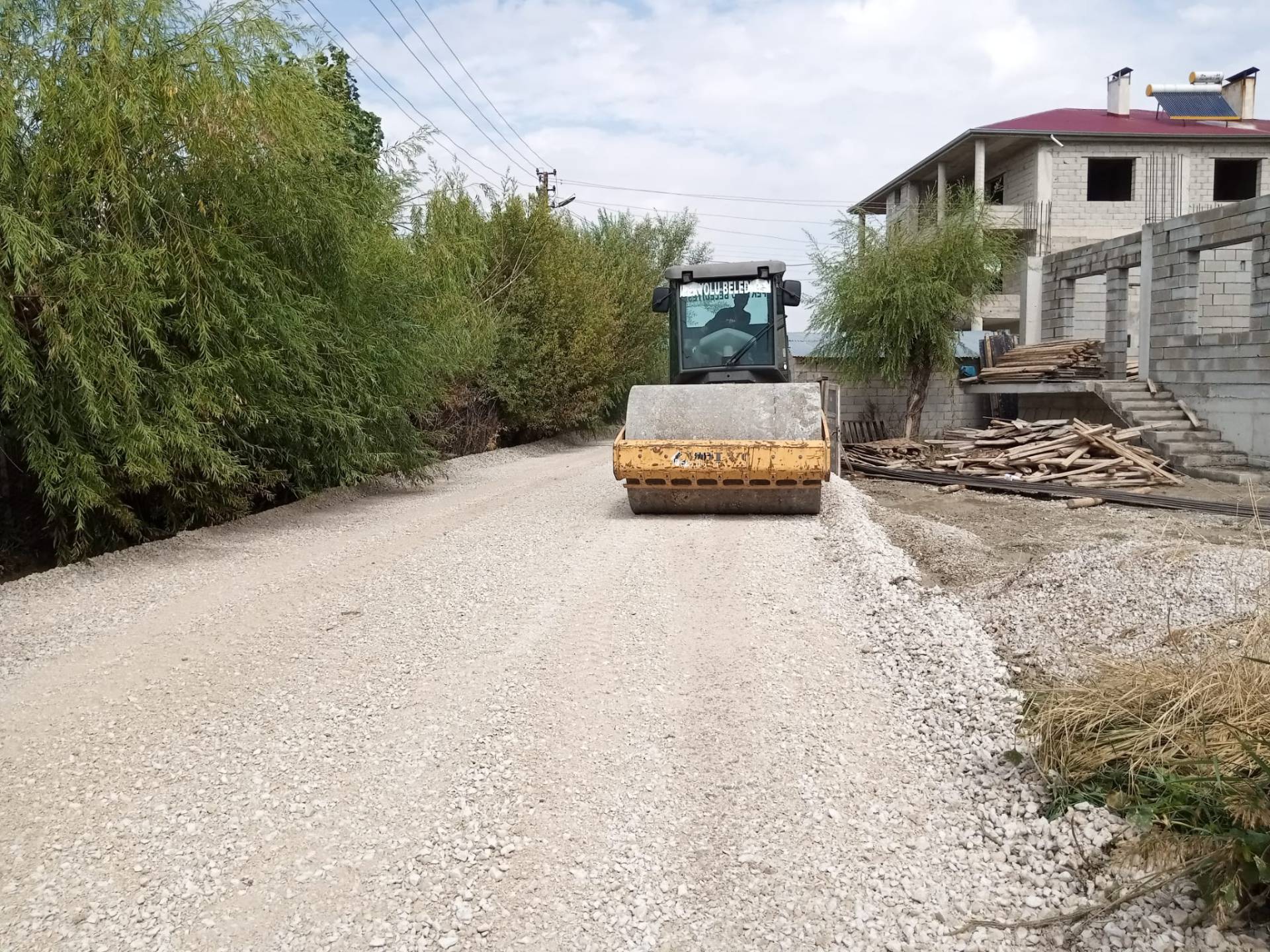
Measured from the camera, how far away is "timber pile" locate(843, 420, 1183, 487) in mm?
15156

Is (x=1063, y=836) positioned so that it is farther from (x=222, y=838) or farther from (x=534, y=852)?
(x=222, y=838)

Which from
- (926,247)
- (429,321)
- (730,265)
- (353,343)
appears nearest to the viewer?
(353,343)

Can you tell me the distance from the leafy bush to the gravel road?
0.52 ft

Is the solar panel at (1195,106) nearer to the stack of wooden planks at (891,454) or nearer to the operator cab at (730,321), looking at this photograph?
the stack of wooden planks at (891,454)

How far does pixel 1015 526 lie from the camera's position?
430 inches

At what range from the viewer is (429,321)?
12.9 metres

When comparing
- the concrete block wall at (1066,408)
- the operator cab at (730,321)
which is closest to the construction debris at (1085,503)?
the operator cab at (730,321)

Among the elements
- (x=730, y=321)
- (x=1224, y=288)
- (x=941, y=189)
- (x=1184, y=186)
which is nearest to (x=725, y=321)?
(x=730, y=321)

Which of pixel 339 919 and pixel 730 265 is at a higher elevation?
pixel 730 265

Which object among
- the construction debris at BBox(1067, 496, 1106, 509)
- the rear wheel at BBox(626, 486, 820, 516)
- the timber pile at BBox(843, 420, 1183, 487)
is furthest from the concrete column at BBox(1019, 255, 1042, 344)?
the rear wheel at BBox(626, 486, 820, 516)

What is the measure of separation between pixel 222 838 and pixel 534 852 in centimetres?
110

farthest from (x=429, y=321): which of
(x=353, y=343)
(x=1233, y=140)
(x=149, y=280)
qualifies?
(x=1233, y=140)

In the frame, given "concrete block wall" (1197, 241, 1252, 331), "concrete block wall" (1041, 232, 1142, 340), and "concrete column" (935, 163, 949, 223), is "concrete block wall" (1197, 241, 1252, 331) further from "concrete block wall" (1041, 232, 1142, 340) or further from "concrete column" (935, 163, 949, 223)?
"concrete column" (935, 163, 949, 223)

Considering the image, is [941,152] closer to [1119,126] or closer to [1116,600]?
[1119,126]
